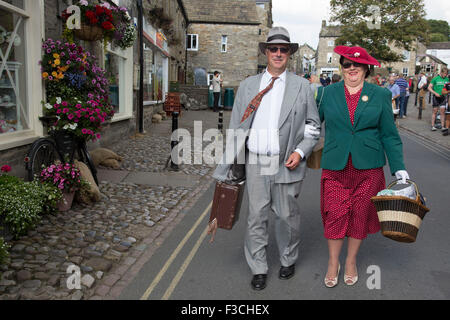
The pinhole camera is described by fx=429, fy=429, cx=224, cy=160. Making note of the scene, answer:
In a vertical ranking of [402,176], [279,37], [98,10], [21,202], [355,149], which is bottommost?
[21,202]

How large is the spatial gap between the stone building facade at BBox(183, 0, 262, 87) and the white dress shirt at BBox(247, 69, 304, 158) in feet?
→ 104

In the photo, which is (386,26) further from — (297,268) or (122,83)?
(297,268)

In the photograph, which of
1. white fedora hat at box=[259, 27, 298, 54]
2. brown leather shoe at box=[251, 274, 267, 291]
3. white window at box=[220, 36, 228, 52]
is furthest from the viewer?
white window at box=[220, 36, 228, 52]

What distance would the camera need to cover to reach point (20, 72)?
19.3 ft

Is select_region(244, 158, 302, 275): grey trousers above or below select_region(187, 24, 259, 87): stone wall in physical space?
below

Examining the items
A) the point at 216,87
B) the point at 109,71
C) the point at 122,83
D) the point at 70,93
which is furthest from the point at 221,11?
the point at 70,93

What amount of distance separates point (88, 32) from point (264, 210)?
470 centimetres

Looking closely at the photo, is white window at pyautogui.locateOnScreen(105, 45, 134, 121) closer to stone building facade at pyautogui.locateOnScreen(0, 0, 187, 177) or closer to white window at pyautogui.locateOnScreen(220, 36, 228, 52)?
stone building facade at pyautogui.locateOnScreen(0, 0, 187, 177)

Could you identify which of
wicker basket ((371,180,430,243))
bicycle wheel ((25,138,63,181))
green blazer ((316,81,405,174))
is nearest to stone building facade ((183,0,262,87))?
bicycle wheel ((25,138,63,181))

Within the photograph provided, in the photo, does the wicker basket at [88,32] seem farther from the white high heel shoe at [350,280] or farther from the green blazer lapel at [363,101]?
the white high heel shoe at [350,280]

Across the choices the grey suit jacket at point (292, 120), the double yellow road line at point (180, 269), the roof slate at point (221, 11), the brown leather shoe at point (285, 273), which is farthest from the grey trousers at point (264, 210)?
the roof slate at point (221, 11)

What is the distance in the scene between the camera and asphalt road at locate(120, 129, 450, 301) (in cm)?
343

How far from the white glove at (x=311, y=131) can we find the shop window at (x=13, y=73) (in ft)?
13.6
